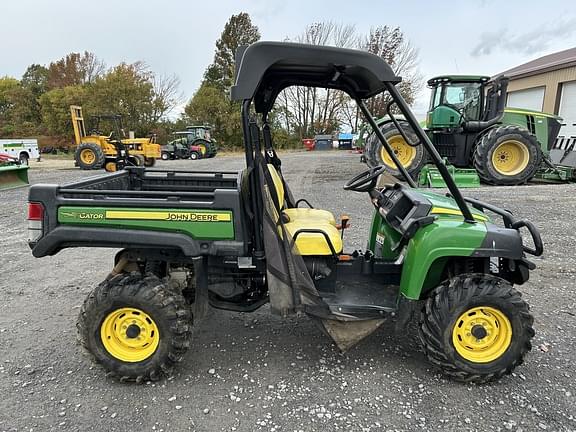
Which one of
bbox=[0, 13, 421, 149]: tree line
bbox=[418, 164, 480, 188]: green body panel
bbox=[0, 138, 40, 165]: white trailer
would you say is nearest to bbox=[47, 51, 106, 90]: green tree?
bbox=[0, 13, 421, 149]: tree line

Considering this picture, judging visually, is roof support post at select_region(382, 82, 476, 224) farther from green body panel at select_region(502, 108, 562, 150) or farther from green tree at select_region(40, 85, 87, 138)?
green tree at select_region(40, 85, 87, 138)

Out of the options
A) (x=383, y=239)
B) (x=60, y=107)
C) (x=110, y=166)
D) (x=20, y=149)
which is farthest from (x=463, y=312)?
(x=60, y=107)

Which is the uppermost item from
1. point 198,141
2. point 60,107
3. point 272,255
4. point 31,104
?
point 31,104

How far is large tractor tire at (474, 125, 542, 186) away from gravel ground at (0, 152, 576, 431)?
21.2ft

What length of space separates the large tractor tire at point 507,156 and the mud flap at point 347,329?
27.3 feet

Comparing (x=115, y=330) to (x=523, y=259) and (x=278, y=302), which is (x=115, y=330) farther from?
(x=523, y=259)

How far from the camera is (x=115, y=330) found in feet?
8.61

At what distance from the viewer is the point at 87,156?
1708 centimetres

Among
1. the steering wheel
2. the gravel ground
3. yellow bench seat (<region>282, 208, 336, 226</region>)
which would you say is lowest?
the gravel ground

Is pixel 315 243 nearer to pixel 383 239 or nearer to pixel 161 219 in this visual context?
pixel 383 239

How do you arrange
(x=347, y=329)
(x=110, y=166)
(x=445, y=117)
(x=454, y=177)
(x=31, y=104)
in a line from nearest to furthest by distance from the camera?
1. (x=347, y=329)
2. (x=454, y=177)
3. (x=445, y=117)
4. (x=110, y=166)
5. (x=31, y=104)

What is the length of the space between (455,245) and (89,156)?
1757 centimetres

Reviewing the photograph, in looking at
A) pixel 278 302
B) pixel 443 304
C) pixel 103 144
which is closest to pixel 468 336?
pixel 443 304

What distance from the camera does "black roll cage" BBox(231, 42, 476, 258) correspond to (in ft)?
7.63
